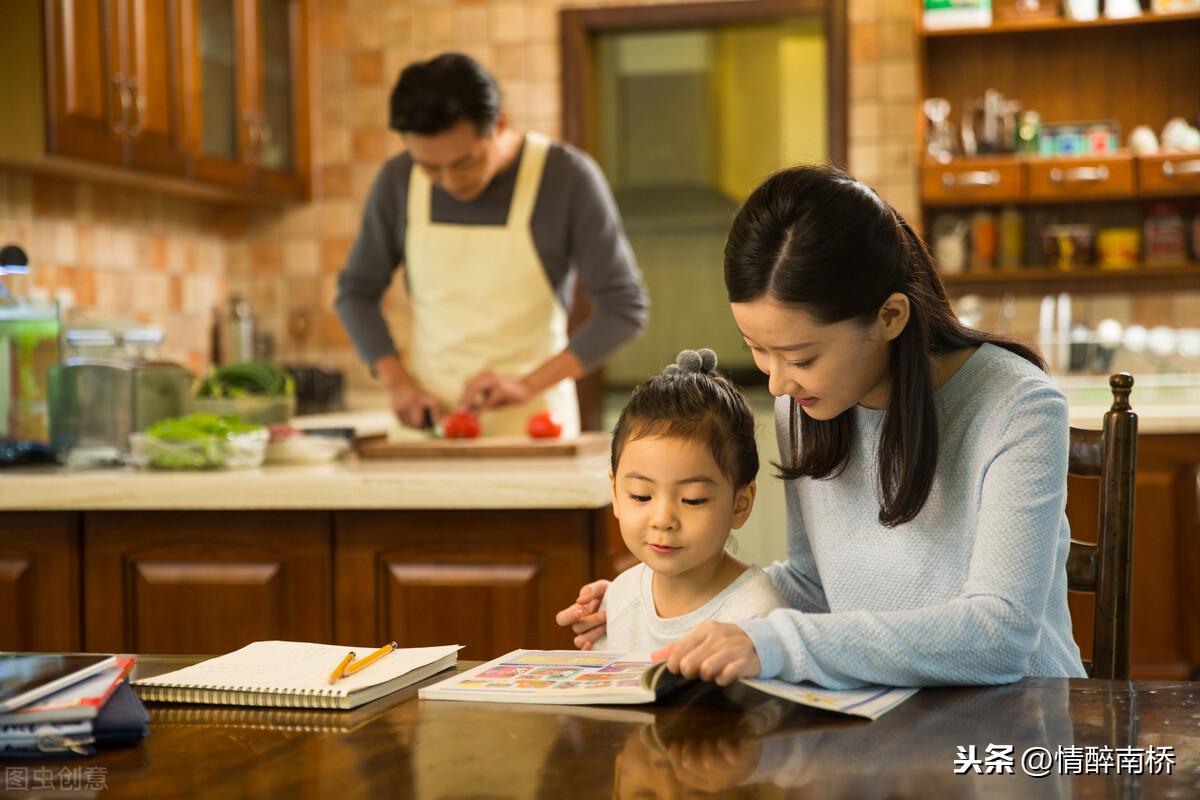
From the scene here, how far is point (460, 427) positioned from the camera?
102 inches

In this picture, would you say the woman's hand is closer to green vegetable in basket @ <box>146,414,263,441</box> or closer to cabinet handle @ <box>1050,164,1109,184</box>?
green vegetable in basket @ <box>146,414,263,441</box>

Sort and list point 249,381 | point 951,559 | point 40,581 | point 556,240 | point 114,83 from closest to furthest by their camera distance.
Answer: point 951,559, point 40,581, point 249,381, point 556,240, point 114,83

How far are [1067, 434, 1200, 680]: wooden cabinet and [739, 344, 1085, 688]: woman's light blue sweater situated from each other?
222 cm

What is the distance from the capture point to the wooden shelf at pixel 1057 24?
394 centimetres

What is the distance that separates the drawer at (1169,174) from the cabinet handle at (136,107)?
285 cm

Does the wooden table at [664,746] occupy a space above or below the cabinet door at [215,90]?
below

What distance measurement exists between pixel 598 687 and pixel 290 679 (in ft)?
0.92

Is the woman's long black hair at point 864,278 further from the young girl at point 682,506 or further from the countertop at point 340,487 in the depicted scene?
the countertop at point 340,487

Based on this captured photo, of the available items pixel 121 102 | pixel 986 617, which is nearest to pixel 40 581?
pixel 121 102

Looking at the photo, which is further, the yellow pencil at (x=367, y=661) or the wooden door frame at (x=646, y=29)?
the wooden door frame at (x=646, y=29)

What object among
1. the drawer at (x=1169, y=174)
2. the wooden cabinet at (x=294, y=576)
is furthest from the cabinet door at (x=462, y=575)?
the drawer at (x=1169, y=174)

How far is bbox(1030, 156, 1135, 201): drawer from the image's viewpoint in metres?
4.00

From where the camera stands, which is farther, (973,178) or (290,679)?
(973,178)

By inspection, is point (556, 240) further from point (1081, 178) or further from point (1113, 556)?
point (1081, 178)
